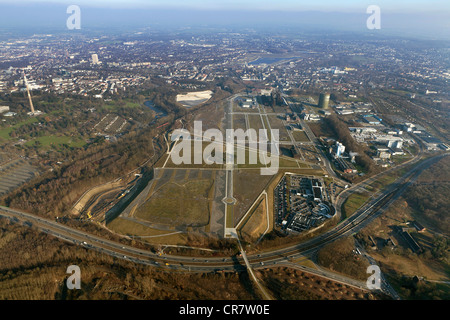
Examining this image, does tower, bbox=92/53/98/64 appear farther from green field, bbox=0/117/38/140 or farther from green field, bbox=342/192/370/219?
green field, bbox=342/192/370/219

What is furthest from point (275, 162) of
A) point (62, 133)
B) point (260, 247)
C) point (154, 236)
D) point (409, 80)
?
point (409, 80)

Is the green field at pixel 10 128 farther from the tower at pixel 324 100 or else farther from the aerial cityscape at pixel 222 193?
the tower at pixel 324 100

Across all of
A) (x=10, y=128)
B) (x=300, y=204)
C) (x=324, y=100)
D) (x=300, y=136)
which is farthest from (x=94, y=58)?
(x=300, y=204)

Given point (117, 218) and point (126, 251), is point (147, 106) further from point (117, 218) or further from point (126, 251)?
point (126, 251)

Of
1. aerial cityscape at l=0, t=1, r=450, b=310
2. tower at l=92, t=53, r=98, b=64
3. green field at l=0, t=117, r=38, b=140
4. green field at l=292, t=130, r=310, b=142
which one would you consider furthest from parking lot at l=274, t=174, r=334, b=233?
tower at l=92, t=53, r=98, b=64

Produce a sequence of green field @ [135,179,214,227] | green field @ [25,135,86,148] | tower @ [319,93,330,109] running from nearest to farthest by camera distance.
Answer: green field @ [135,179,214,227] → green field @ [25,135,86,148] → tower @ [319,93,330,109]

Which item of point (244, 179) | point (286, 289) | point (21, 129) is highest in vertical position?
point (21, 129)

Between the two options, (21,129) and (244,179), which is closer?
(244,179)

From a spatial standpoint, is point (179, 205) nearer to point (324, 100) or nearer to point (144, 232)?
point (144, 232)

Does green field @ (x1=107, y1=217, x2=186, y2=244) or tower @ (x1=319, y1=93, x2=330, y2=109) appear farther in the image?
tower @ (x1=319, y1=93, x2=330, y2=109)
